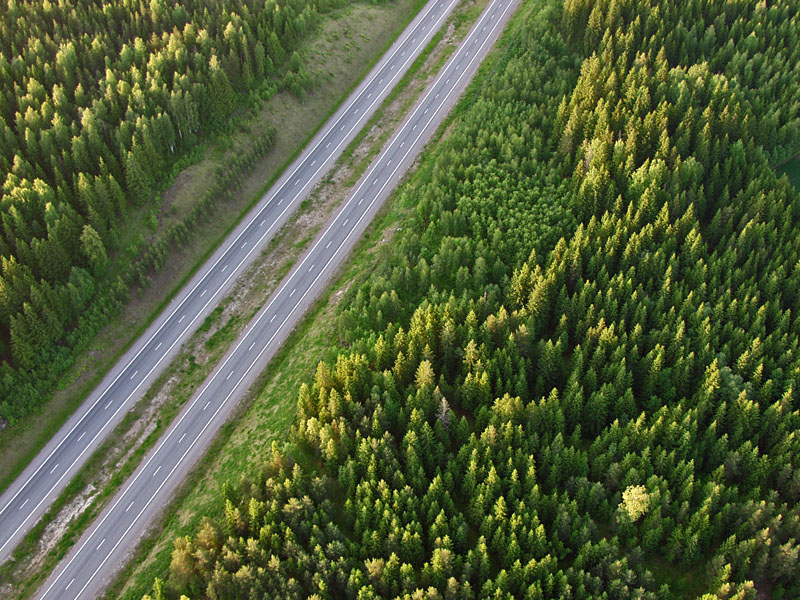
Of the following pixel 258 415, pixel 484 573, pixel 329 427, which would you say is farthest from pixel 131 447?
pixel 484 573

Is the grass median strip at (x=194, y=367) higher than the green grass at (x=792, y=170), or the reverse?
the green grass at (x=792, y=170)

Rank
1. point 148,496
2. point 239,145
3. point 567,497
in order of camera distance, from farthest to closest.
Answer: point 239,145 → point 148,496 → point 567,497

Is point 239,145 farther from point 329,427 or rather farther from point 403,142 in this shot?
point 329,427

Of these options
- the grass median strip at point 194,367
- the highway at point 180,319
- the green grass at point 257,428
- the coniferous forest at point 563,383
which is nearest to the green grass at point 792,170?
the coniferous forest at point 563,383

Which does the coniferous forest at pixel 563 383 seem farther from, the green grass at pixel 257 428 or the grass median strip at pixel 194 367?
the grass median strip at pixel 194 367

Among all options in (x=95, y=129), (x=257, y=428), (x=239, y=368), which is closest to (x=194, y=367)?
(x=239, y=368)

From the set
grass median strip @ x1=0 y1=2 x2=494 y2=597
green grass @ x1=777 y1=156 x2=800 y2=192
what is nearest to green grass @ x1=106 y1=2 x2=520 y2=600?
grass median strip @ x1=0 y1=2 x2=494 y2=597
